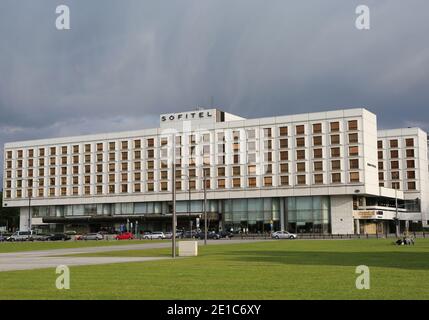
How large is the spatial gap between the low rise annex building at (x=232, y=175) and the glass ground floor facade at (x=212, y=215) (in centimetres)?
21

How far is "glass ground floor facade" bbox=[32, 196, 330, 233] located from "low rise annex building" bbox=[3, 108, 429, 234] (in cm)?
21

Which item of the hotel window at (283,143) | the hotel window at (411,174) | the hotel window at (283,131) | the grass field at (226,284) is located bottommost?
the grass field at (226,284)

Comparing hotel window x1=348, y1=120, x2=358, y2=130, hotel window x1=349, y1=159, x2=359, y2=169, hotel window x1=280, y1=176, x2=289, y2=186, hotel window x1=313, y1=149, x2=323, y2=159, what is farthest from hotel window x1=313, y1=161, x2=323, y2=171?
hotel window x1=348, y1=120, x2=358, y2=130

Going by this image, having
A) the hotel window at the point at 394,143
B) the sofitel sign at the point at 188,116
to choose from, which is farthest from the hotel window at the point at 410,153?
the sofitel sign at the point at 188,116

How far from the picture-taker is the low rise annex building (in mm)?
108062

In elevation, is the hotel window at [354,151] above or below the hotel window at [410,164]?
above

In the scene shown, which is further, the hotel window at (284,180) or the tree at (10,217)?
the tree at (10,217)

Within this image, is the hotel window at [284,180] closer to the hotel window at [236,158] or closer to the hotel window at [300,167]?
the hotel window at [300,167]

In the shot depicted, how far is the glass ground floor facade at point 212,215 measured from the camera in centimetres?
10988

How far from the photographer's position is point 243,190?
4530 inches

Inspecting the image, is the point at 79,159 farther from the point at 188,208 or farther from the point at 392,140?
the point at 392,140

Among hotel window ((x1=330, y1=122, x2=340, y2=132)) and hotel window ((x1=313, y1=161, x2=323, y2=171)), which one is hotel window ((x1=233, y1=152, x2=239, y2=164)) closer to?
hotel window ((x1=313, y1=161, x2=323, y2=171))

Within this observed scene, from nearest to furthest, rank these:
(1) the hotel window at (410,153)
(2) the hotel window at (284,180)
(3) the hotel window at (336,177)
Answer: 1. (3) the hotel window at (336,177)
2. (2) the hotel window at (284,180)
3. (1) the hotel window at (410,153)
